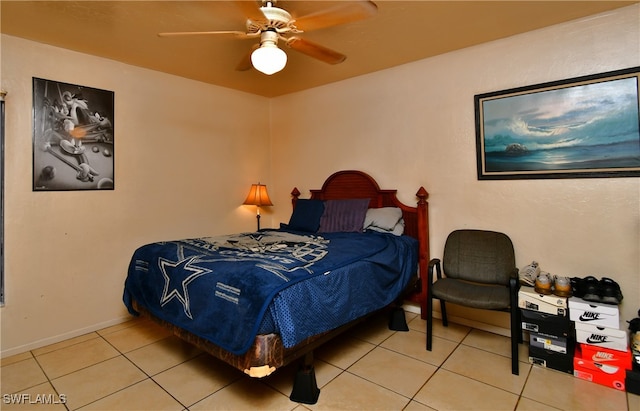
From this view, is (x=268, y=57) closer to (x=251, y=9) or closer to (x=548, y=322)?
(x=251, y=9)

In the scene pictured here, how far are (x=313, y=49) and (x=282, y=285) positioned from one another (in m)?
1.58

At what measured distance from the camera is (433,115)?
3195 millimetres

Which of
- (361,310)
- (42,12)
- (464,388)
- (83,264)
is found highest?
(42,12)

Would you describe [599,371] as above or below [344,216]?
below

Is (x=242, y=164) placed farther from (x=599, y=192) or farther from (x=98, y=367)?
(x=599, y=192)

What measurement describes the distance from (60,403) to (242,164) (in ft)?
9.66

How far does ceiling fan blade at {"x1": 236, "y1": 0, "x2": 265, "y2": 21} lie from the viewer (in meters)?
1.72

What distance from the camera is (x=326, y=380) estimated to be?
86.0 inches

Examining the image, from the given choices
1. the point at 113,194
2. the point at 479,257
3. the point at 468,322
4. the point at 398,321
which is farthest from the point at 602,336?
the point at 113,194

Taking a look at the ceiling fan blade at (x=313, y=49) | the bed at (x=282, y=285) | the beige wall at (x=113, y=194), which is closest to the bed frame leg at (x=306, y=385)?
the bed at (x=282, y=285)

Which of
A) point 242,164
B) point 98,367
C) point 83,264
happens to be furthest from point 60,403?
point 242,164

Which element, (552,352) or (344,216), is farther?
(344,216)

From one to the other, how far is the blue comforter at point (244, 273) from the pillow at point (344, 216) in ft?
1.00

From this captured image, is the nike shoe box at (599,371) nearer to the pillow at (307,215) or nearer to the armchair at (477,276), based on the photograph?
the armchair at (477,276)
